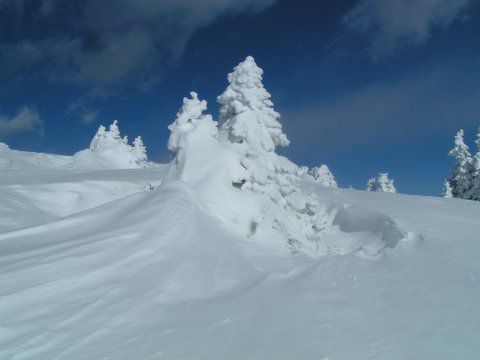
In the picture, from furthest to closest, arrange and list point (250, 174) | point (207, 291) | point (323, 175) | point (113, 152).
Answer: point (323, 175)
point (113, 152)
point (250, 174)
point (207, 291)

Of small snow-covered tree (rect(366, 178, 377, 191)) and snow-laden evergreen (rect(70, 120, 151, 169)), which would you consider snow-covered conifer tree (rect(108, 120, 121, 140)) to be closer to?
snow-laden evergreen (rect(70, 120, 151, 169))

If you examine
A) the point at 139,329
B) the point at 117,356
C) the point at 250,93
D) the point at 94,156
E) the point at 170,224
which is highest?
the point at 94,156

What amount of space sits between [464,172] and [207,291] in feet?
130

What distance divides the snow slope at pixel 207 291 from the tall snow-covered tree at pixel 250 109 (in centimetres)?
366

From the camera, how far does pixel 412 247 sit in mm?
9477

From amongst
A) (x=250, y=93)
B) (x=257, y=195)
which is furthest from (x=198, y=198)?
(x=250, y=93)

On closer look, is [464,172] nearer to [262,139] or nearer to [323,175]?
[323,175]

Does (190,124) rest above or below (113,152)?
below

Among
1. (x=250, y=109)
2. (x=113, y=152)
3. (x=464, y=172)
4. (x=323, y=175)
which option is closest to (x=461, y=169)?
(x=464, y=172)

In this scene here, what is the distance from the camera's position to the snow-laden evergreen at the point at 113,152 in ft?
156

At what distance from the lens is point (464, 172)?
3922 centimetres

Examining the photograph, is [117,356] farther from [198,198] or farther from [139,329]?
[198,198]

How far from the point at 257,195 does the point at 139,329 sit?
846 centimetres

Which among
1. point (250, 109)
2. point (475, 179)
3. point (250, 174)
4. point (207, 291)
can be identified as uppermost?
point (475, 179)
